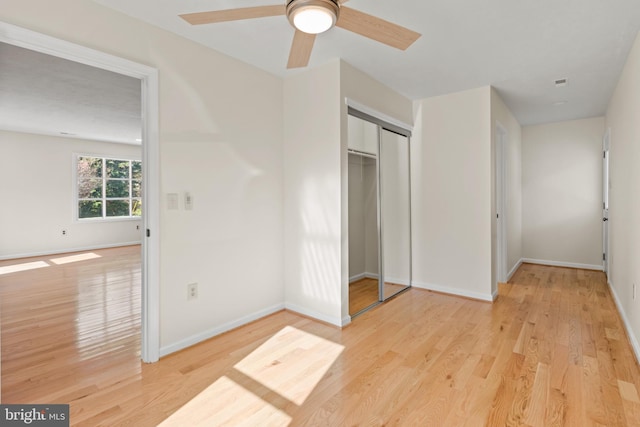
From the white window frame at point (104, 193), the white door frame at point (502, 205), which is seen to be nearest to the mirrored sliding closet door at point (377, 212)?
the white door frame at point (502, 205)

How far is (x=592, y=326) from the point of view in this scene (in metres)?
3.02

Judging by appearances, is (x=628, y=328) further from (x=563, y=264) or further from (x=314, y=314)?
(x=563, y=264)

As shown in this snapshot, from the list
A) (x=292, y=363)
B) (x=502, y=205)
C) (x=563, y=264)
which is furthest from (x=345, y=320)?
(x=563, y=264)

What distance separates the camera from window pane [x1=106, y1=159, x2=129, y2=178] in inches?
308

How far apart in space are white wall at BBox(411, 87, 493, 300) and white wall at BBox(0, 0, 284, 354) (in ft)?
6.35

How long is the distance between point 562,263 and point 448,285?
301 cm

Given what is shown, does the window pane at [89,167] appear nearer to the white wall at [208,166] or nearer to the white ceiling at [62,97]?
the white ceiling at [62,97]

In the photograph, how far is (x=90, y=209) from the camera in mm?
7480

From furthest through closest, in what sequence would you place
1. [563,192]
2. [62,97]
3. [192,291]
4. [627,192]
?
[563,192]
[62,97]
[627,192]
[192,291]

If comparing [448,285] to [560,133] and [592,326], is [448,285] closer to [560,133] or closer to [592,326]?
[592,326]

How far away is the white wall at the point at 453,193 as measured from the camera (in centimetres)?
376

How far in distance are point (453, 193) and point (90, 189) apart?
784 centimetres

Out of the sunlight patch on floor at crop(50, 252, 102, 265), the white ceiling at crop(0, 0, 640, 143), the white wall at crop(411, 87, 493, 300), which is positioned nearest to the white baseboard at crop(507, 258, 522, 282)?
the white wall at crop(411, 87, 493, 300)

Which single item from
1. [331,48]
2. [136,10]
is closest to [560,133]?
[331,48]
